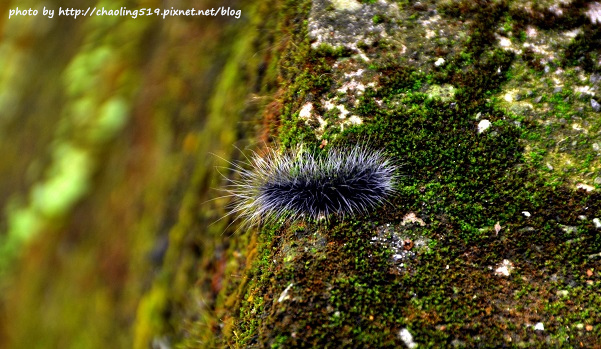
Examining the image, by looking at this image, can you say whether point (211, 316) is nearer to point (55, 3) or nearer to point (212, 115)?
point (212, 115)

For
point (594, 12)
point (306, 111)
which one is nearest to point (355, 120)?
point (306, 111)

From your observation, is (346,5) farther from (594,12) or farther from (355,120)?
(594,12)

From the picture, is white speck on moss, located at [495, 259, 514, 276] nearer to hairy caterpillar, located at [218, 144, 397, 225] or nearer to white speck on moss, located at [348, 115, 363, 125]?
hairy caterpillar, located at [218, 144, 397, 225]

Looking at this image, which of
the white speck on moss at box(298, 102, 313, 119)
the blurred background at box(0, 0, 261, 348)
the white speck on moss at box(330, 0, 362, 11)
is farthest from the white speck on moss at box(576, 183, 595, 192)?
the blurred background at box(0, 0, 261, 348)

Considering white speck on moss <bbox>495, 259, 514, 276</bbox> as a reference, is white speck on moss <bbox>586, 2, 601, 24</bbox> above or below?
above

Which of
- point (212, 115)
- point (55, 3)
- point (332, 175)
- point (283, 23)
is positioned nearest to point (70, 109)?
point (55, 3)
